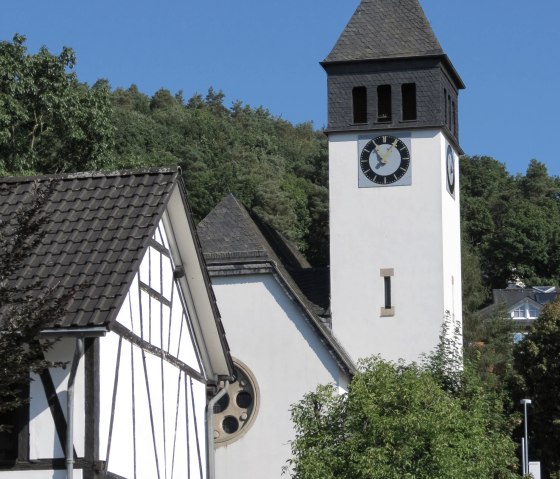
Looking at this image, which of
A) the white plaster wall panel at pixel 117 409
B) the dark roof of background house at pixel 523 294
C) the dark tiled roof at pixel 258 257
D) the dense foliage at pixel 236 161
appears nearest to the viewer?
the white plaster wall panel at pixel 117 409

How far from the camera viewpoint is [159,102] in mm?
129500

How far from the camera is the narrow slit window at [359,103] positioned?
42.1 meters

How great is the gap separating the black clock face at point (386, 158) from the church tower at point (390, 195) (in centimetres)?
3

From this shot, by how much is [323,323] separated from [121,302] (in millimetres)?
23513

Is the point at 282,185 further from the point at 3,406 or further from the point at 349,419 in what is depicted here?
the point at 3,406

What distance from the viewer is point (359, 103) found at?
139 feet

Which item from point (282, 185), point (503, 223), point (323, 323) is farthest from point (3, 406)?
point (503, 223)

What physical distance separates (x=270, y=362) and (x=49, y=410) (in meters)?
22.1

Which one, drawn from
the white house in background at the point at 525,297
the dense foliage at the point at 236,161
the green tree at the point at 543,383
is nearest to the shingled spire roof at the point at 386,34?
the green tree at the point at 543,383

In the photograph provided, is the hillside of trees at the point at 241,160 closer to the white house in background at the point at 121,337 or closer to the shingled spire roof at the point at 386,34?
the shingled spire roof at the point at 386,34

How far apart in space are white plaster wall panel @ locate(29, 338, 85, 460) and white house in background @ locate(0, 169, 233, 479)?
0.04 feet

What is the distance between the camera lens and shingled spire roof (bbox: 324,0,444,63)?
4216 centimetres

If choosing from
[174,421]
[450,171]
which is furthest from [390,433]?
[450,171]

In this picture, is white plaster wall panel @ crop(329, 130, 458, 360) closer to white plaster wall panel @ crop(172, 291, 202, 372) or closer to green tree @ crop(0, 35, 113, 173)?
green tree @ crop(0, 35, 113, 173)
